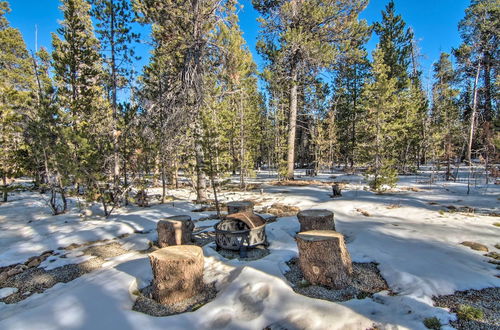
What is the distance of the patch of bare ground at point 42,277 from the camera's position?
4.42 metres

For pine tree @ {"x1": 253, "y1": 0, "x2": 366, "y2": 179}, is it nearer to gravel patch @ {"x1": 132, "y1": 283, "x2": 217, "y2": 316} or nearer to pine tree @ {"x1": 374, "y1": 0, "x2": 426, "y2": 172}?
pine tree @ {"x1": 374, "y1": 0, "x2": 426, "y2": 172}

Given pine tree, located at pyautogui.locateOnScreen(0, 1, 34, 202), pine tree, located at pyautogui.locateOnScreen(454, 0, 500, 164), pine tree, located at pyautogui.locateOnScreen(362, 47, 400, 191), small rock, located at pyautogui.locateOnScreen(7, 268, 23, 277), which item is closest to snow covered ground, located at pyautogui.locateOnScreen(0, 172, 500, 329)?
small rock, located at pyautogui.locateOnScreen(7, 268, 23, 277)

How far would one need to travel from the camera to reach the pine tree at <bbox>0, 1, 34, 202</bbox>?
39.5 ft

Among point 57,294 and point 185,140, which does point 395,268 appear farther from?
point 185,140

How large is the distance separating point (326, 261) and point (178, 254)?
2.30 metres

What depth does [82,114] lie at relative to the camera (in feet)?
40.2

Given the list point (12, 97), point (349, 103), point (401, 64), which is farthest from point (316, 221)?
point (349, 103)

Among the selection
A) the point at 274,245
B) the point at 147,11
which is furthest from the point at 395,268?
the point at 147,11

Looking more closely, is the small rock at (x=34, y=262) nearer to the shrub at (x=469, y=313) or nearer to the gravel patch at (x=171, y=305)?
the gravel patch at (x=171, y=305)

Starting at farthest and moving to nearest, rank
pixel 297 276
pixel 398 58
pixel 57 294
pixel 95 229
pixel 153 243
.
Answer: pixel 398 58
pixel 95 229
pixel 153 243
pixel 297 276
pixel 57 294

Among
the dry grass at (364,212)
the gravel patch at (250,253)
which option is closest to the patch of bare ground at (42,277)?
the gravel patch at (250,253)

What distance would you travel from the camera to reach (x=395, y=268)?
169 inches

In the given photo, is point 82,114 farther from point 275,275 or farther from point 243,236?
point 275,275

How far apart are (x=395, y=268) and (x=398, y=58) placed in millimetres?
Answer: 22914
